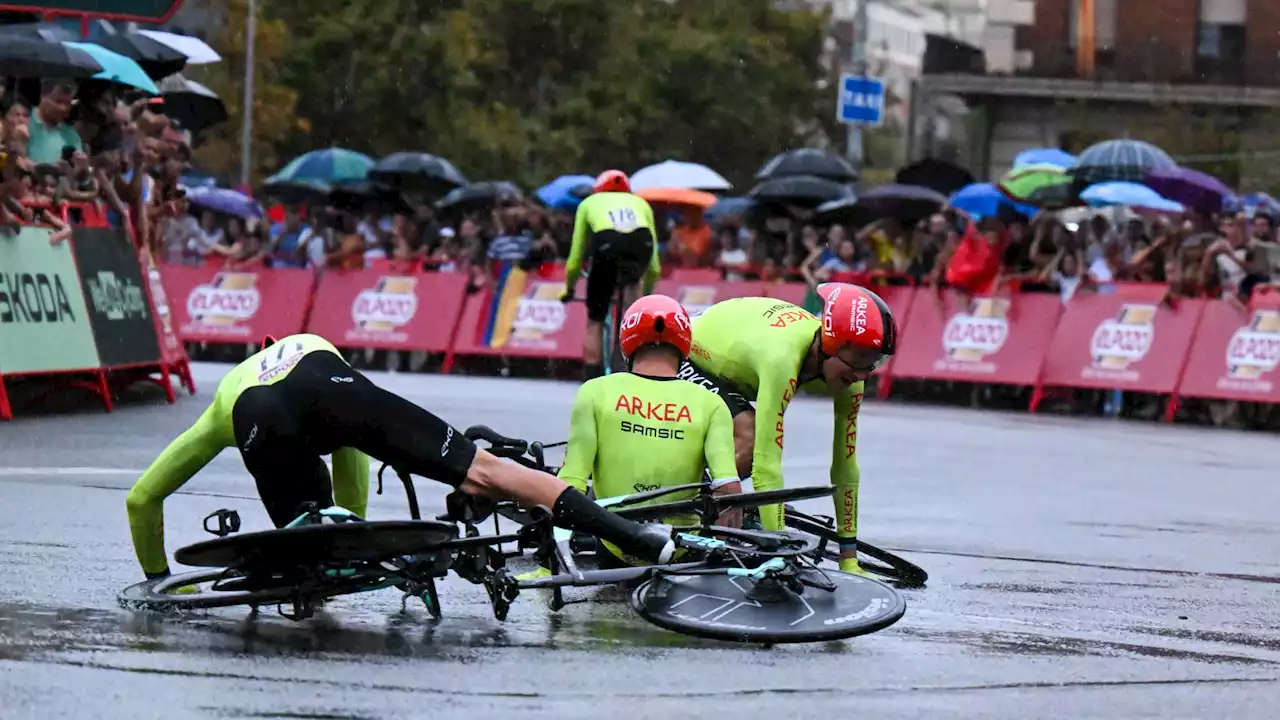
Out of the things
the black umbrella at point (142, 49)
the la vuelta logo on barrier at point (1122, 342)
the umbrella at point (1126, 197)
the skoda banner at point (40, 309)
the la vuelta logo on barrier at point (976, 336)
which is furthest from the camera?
the umbrella at point (1126, 197)

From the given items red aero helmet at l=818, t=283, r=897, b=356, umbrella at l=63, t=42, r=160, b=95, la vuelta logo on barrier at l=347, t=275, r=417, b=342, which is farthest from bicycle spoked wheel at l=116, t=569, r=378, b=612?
la vuelta logo on barrier at l=347, t=275, r=417, b=342

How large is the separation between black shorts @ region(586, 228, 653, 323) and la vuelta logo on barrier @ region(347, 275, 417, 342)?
8458mm

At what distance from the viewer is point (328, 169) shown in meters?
31.8

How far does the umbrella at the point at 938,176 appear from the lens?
1190 inches

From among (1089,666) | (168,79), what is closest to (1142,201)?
(168,79)

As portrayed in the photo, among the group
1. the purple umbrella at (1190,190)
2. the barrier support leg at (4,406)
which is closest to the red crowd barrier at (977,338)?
the purple umbrella at (1190,190)

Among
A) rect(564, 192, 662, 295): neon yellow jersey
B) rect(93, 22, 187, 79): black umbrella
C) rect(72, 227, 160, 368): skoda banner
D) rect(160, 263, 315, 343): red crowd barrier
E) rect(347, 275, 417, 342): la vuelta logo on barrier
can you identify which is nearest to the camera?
rect(72, 227, 160, 368): skoda banner

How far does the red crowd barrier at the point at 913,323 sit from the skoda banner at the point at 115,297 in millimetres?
751

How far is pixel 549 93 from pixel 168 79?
26470mm

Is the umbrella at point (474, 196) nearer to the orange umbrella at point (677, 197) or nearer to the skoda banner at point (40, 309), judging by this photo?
the orange umbrella at point (677, 197)

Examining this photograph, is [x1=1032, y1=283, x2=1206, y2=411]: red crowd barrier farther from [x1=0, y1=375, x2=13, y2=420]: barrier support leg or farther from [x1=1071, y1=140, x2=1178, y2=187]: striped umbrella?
[x1=0, y1=375, x2=13, y2=420]: barrier support leg

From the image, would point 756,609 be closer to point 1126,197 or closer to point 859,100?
point 1126,197

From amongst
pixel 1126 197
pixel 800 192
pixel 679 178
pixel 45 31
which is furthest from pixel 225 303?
pixel 1126 197

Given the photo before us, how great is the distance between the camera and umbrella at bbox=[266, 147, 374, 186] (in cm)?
3167
